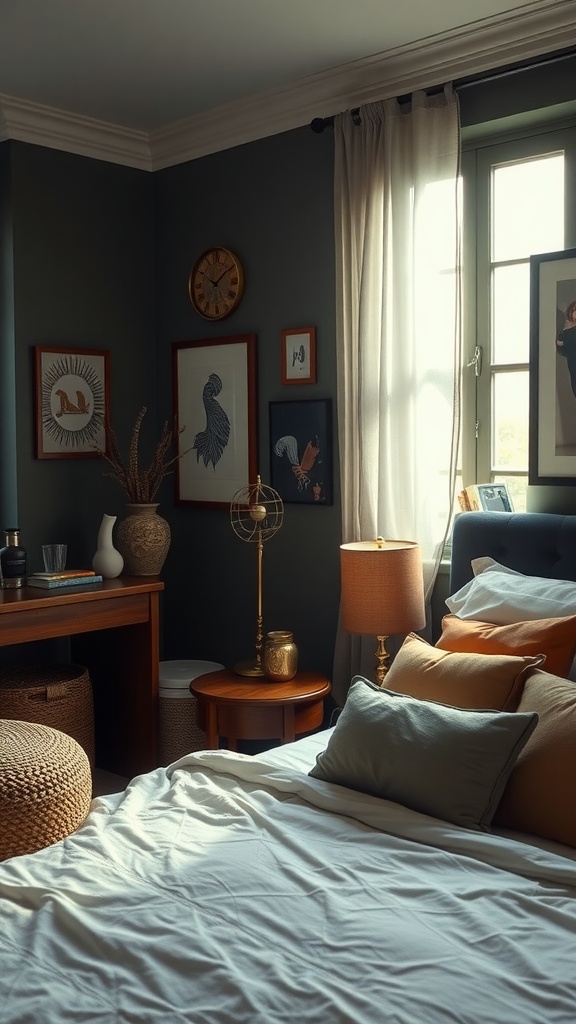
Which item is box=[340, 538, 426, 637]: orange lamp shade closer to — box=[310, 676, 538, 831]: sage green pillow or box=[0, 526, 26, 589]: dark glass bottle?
box=[310, 676, 538, 831]: sage green pillow

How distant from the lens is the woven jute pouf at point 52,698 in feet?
12.1

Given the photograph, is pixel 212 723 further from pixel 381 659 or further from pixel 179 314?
pixel 179 314

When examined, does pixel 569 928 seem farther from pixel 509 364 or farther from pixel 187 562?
pixel 187 562


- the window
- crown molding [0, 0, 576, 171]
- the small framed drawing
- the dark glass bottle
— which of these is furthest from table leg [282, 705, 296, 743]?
crown molding [0, 0, 576, 171]

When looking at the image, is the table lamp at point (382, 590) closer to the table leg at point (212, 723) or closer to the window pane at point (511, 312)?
the table leg at point (212, 723)

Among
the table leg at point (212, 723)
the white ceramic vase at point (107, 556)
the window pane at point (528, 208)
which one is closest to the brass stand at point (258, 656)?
the table leg at point (212, 723)

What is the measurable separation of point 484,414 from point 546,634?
118 cm

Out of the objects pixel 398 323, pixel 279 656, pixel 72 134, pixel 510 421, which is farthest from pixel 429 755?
pixel 72 134

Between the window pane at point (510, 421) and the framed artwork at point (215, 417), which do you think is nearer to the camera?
the window pane at point (510, 421)

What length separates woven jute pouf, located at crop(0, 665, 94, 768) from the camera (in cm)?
370

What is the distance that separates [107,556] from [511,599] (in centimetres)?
175

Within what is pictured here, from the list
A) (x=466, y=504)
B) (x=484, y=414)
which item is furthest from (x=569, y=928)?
(x=484, y=414)

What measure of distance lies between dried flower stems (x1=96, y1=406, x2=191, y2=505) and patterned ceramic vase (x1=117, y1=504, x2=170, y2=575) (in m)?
0.06

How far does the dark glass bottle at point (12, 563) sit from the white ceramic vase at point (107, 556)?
30cm
